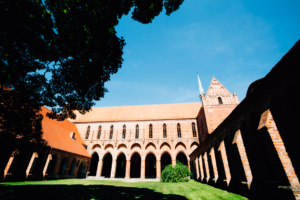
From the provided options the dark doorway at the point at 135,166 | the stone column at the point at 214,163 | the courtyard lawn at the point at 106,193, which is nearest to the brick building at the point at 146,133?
the dark doorway at the point at 135,166

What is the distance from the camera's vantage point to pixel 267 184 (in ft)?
18.6

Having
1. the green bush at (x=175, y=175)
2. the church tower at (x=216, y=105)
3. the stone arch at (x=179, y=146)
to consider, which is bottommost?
the green bush at (x=175, y=175)

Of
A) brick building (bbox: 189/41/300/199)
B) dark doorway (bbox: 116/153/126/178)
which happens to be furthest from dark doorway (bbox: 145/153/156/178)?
brick building (bbox: 189/41/300/199)

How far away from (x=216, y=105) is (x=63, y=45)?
19.7 meters

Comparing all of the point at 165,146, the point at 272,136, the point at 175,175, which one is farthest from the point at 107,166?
the point at 272,136

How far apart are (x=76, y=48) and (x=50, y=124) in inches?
701

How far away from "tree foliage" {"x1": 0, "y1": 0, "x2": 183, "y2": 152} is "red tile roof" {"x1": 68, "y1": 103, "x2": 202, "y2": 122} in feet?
64.8

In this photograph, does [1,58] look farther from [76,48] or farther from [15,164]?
[15,164]

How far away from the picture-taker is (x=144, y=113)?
1147 inches

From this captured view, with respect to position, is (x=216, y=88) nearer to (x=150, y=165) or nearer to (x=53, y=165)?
(x=150, y=165)

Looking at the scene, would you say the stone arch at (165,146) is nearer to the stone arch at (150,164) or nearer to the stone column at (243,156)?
the stone arch at (150,164)

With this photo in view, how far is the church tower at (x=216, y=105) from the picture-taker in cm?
1916

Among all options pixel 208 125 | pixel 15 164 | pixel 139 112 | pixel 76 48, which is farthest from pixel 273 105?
pixel 139 112

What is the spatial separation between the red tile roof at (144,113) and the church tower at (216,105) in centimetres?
648
